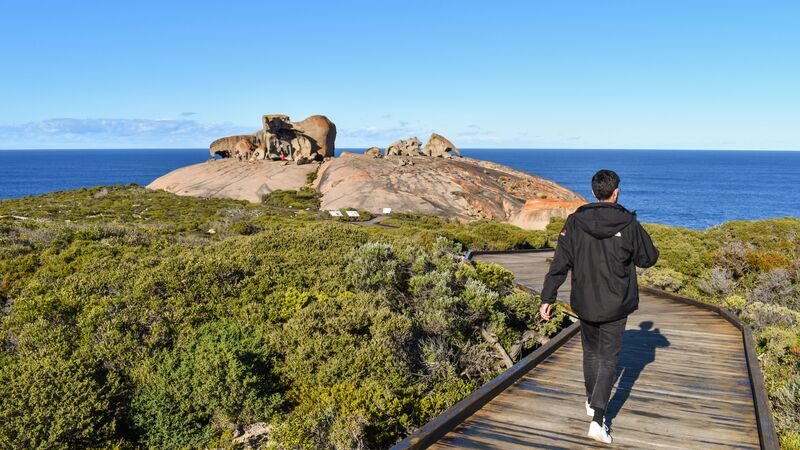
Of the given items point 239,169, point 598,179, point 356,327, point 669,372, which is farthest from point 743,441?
point 239,169

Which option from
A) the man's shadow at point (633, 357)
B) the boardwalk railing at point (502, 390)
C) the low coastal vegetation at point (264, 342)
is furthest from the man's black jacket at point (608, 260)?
the low coastal vegetation at point (264, 342)

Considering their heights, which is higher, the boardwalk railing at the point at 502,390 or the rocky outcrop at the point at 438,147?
the rocky outcrop at the point at 438,147

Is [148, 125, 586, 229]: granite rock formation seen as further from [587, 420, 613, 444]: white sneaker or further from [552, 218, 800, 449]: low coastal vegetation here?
[587, 420, 613, 444]: white sneaker

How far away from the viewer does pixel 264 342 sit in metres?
7.91

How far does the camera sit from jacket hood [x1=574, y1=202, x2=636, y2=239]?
4.37m

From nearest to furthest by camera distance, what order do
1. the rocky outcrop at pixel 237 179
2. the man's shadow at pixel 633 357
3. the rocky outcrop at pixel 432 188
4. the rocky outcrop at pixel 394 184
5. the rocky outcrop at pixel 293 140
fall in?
1. the man's shadow at pixel 633 357
2. the rocky outcrop at pixel 432 188
3. the rocky outcrop at pixel 394 184
4. the rocky outcrop at pixel 237 179
5. the rocky outcrop at pixel 293 140

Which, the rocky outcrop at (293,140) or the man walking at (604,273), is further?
the rocky outcrop at (293,140)

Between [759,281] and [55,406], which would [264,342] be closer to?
[55,406]

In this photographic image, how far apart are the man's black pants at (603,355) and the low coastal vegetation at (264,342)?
258 centimetres

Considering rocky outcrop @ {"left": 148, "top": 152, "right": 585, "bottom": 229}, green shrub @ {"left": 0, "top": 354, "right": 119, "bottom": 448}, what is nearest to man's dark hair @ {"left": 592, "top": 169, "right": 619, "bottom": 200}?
green shrub @ {"left": 0, "top": 354, "right": 119, "bottom": 448}

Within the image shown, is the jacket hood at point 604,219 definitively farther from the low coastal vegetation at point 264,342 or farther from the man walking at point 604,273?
the low coastal vegetation at point 264,342

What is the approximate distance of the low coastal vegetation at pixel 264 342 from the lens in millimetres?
6293

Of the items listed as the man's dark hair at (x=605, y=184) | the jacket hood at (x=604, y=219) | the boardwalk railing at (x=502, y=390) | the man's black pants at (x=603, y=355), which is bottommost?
the boardwalk railing at (x=502, y=390)

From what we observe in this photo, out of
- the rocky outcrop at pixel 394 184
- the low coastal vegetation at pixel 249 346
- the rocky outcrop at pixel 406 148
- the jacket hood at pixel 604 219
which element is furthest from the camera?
the rocky outcrop at pixel 406 148
